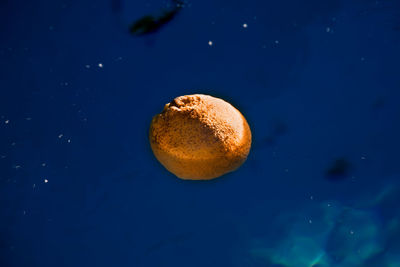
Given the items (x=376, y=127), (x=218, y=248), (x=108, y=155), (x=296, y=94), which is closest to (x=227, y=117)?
(x=296, y=94)

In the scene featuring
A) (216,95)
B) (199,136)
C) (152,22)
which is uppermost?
(152,22)

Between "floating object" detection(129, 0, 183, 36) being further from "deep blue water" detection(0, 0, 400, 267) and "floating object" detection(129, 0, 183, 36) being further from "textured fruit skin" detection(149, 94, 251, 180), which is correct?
"textured fruit skin" detection(149, 94, 251, 180)

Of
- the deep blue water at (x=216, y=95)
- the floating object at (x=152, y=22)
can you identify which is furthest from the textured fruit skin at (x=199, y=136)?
the floating object at (x=152, y=22)

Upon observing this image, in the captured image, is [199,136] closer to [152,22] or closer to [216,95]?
[216,95]

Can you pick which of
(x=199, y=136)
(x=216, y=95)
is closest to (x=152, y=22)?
(x=216, y=95)

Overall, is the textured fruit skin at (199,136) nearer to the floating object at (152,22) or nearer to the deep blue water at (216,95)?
the deep blue water at (216,95)

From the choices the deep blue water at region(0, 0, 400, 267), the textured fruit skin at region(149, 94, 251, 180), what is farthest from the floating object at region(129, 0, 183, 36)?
the textured fruit skin at region(149, 94, 251, 180)
